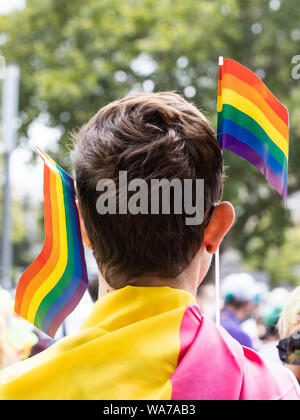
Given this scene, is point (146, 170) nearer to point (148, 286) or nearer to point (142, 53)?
point (148, 286)

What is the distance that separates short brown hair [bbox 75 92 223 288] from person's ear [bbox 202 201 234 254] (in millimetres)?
18

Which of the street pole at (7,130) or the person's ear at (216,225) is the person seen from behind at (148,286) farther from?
the street pole at (7,130)

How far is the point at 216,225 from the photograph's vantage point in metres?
0.96

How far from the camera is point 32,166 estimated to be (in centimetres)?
995

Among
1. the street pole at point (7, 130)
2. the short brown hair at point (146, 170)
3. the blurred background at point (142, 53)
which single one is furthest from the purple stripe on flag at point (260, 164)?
the blurred background at point (142, 53)

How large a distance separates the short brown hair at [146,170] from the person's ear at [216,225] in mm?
18

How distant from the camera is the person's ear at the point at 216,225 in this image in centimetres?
95

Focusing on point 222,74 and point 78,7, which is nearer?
point 222,74

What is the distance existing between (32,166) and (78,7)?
3026 millimetres

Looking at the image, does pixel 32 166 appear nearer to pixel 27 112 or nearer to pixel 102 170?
pixel 27 112

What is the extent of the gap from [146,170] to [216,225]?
168 mm

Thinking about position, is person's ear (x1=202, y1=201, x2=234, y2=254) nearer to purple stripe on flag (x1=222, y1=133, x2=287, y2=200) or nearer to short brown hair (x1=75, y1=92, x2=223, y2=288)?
short brown hair (x1=75, y1=92, x2=223, y2=288)
